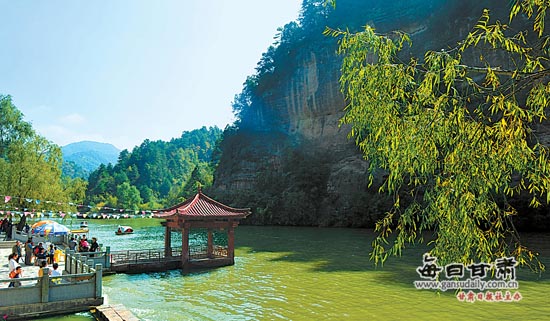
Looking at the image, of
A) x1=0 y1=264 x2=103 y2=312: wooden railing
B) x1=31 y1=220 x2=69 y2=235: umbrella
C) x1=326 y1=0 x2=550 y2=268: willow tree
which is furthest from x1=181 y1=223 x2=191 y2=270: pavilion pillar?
x1=326 y1=0 x2=550 y2=268: willow tree

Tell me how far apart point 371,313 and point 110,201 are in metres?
106

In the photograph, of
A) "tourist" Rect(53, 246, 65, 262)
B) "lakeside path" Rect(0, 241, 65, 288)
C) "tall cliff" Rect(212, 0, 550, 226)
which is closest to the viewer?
"lakeside path" Rect(0, 241, 65, 288)

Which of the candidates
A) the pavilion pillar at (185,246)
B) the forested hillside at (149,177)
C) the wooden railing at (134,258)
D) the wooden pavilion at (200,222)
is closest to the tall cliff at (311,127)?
the forested hillside at (149,177)

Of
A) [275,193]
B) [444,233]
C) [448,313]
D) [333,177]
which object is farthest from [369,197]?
[444,233]

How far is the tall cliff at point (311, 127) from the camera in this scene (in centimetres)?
5531

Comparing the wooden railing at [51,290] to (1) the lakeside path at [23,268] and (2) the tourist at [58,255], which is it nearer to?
(1) the lakeside path at [23,268]

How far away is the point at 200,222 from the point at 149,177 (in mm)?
134050

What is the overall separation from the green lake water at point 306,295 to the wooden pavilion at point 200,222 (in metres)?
0.74

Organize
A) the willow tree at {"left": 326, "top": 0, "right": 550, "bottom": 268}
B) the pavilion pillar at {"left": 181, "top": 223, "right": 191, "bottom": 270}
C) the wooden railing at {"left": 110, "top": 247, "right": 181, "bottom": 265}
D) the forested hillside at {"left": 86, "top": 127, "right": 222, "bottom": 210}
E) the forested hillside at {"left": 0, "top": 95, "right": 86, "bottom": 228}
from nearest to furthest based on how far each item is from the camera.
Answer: the willow tree at {"left": 326, "top": 0, "right": 550, "bottom": 268}
the wooden railing at {"left": 110, "top": 247, "right": 181, "bottom": 265}
the pavilion pillar at {"left": 181, "top": 223, "right": 191, "bottom": 270}
the forested hillside at {"left": 0, "top": 95, "right": 86, "bottom": 228}
the forested hillside at {"left": 86, "top": 127, "right": 222, "bottom": 210}

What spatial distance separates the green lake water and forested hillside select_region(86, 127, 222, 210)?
70.5 metres

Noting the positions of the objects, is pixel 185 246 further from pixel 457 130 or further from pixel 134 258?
pixel 457 130

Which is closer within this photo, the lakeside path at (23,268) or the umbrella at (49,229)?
the lakeside path at (23,268)

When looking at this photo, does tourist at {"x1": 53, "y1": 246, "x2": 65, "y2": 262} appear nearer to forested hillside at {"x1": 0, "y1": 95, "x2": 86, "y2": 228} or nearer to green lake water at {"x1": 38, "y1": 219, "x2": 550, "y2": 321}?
green lake water at {"x1": 38, "y1": 219, "x2": 550, "y2": 321}

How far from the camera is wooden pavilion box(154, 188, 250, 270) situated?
21.7 meters
